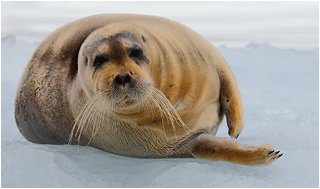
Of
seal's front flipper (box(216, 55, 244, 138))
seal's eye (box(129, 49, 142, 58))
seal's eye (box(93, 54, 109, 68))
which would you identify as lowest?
seal's front flipper (box(216, 55, 244, 138))

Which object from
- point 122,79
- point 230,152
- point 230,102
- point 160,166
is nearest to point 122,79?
point 122,79

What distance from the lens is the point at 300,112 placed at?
5.20m

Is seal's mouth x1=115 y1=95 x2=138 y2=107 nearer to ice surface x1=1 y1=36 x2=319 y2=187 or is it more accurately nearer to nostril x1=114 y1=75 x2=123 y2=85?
nostril x1=114 y1=75 x2=123 y2=85

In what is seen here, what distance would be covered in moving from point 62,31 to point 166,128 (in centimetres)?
136

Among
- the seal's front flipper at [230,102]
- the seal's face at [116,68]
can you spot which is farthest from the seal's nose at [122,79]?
the seal's front flipper at [230,102]

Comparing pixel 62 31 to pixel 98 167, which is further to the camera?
pixel 62 31

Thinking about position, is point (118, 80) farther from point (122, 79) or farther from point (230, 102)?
point (230, 102)

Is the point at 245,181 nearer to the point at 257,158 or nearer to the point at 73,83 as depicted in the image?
the point at 257,158

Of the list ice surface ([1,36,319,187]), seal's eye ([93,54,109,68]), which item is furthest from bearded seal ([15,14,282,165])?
ice surface ([1,36,319,187])

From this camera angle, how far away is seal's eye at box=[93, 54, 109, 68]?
2.45m

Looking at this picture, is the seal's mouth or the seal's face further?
the seal's mouth

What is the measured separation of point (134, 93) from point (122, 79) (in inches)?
4.7

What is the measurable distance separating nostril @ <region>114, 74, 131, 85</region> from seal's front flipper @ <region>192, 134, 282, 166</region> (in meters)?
0.91

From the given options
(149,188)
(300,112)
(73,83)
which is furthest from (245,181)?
(300,112)
